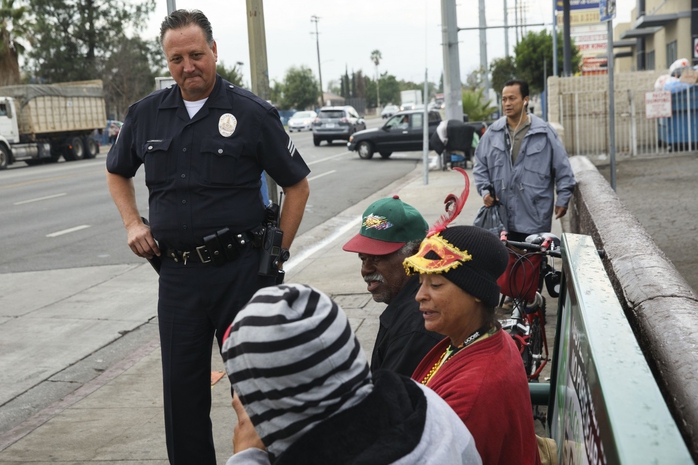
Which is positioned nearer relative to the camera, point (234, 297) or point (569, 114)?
point (234, 297)

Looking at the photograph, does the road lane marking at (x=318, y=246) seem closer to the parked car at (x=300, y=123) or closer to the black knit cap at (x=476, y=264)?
the black knit cap at (x=476, y=264)

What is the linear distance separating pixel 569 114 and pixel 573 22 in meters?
15.1

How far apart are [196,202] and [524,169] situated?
326 cm

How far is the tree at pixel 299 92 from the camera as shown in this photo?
104 meters

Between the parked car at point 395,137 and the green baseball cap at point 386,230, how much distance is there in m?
23.8

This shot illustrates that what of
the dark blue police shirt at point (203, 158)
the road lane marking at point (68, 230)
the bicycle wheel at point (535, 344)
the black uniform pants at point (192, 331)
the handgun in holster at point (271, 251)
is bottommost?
the road lane marking at point (68, 230)

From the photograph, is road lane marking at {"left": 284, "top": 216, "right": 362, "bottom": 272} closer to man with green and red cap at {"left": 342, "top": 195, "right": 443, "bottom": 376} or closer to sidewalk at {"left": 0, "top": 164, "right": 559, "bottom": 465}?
sidewalk at {"left": 0, "top": 164, "right": 559, "bottom": 465}

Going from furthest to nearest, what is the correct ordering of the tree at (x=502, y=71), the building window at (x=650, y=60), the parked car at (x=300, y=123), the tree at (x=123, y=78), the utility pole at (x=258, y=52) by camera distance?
the tree at (x=123, y=78), the parked car at (x=300, y=123), the tree at (x=502, y=71), the building window at (x=650, y=60), the utility pole at (x=258, y=52)

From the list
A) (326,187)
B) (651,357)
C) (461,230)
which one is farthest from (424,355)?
(326,187)

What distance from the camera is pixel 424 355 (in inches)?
111

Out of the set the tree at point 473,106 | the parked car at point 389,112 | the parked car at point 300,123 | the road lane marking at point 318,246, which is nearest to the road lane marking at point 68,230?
the road lane marking at point 318,246

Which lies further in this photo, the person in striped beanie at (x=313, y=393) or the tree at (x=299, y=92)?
the tree at (x=299, y=92)

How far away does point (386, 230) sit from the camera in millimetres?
3389

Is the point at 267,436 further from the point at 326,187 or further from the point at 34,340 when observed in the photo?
the point at 326,187
